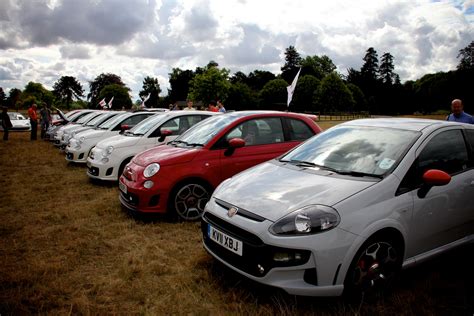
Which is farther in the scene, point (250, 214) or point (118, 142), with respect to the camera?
point (118, 142)

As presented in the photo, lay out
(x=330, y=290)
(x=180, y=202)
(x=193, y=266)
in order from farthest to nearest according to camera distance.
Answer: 1. (x=180, y=202)
2. (x=193, y=266)
3. (x=330, y=290)

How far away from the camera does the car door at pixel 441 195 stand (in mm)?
3248

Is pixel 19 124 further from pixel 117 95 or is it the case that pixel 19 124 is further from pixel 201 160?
pixel 117 95

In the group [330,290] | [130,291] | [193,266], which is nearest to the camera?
[330,290]

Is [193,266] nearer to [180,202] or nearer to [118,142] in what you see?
[180,202]

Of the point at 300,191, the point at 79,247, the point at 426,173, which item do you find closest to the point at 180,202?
the point at 79,247

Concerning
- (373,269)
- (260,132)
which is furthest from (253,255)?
(260,132)

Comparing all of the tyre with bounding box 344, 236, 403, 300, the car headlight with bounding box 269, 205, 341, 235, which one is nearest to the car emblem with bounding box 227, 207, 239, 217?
the car headlight with bounding box 269, 205, 341, 235

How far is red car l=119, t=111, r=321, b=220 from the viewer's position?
202 inches

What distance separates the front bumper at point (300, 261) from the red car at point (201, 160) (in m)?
2.43

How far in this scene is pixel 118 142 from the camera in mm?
7734

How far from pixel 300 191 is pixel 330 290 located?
838 millimetres

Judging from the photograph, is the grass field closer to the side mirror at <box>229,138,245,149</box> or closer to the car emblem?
the car emblem

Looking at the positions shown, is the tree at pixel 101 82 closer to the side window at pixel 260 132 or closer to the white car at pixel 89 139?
the white car at pixel 89 139
